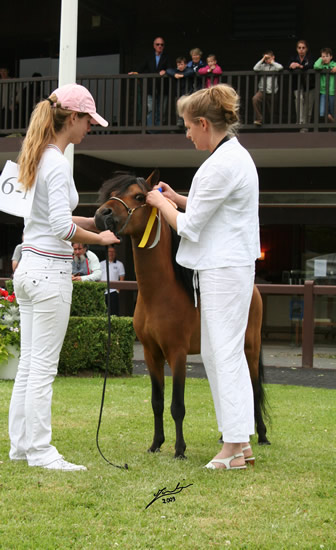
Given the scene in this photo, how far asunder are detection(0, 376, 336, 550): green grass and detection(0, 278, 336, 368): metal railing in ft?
17.8

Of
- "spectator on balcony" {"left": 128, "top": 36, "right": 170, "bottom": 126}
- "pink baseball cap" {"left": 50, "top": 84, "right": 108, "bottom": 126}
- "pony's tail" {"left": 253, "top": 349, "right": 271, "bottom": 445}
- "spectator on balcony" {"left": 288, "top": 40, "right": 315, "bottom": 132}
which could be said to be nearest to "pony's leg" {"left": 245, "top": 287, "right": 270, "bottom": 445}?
"pony's tail" {"left": 253, "top": 349, "right": 271, "bottom": 445}

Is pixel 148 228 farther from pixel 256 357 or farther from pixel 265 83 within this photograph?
pixel 265 83

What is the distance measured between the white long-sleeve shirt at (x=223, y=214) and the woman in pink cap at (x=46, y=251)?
0.51m

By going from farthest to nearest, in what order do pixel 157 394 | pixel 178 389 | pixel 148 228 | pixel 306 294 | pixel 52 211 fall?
pixel 306 294
pixel 157 394
pixel 178 389
pixel 148 228
pixel 52 211

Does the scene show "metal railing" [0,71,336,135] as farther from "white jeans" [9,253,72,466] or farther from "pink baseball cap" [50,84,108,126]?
"white jeans" [9,253,72,466]

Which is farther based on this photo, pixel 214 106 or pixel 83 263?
pixel 83 263

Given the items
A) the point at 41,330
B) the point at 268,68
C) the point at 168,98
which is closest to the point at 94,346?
the point at 41,330

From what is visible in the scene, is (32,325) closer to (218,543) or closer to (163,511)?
(163,511)

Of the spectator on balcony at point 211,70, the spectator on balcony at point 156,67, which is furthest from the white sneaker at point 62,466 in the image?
the spectator on balcony at point 156,67

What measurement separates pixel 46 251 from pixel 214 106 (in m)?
1.34

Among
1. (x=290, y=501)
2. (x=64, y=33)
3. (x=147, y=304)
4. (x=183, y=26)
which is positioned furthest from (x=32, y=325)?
(x=183, y=26)

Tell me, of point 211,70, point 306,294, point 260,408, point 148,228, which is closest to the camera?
point 148,228

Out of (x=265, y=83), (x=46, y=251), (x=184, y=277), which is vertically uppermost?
(x=265, y=83)

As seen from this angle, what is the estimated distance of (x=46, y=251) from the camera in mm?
4387
